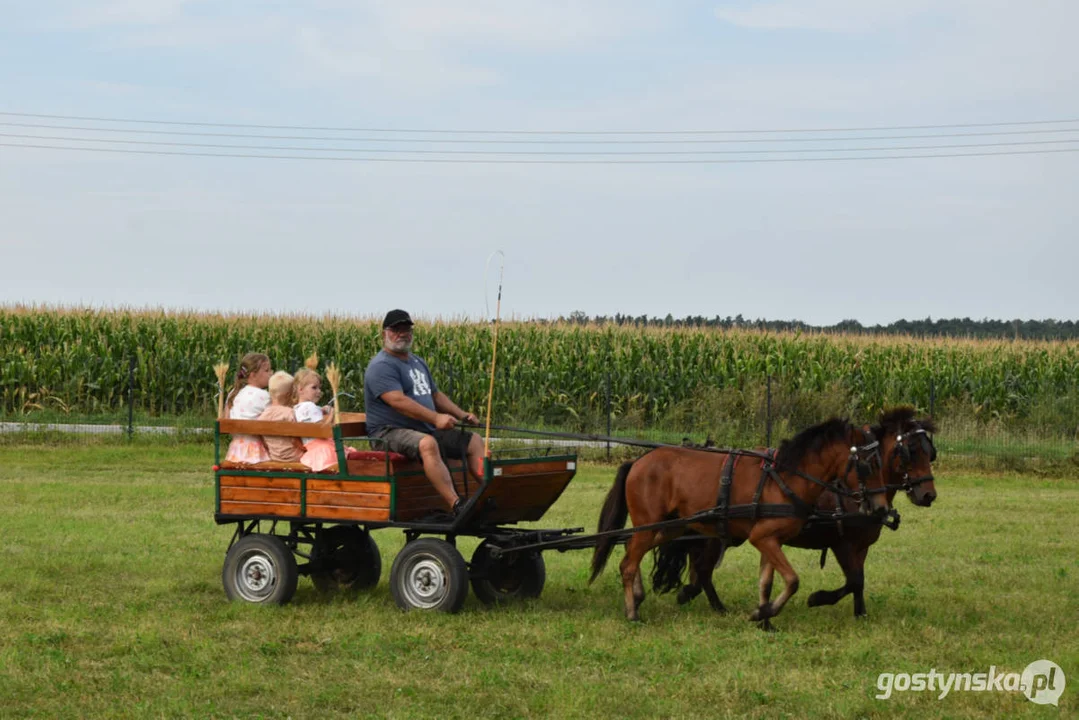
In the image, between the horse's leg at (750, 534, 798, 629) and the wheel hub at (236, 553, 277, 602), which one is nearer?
the horse's leg at (750, 534, 798, 629)

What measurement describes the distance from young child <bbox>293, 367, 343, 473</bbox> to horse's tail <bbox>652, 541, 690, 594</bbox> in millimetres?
2636

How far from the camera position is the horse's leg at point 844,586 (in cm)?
1003

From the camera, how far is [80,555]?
12672mm

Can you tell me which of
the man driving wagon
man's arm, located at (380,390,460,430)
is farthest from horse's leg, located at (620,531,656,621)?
man's arm, located at (380,390,460,430)

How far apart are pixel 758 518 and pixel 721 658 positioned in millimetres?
1438

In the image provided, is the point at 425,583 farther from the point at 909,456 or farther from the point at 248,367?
the point at 909,456

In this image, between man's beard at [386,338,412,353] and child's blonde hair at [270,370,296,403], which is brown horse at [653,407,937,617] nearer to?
man's beard at [386,338,412,353]

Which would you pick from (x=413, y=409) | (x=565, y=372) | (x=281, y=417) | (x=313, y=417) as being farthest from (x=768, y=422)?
(x=413, y=409)

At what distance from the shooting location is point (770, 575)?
977 centimetres

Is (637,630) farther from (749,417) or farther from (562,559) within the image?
(749,417)

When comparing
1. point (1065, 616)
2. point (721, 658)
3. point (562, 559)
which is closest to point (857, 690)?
point (721, 658)

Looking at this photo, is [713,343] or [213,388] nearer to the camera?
[213,388]

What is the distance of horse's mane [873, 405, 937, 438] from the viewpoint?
9.87 m

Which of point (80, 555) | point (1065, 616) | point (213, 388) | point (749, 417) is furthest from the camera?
point (213, 388)
